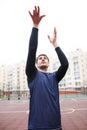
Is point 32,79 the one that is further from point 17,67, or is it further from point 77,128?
point 17,67

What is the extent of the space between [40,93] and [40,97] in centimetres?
5

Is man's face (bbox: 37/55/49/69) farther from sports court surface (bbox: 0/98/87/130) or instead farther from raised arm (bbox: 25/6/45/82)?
sports court surface (bbox: 0/98/87/130)

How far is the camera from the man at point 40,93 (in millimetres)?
2541

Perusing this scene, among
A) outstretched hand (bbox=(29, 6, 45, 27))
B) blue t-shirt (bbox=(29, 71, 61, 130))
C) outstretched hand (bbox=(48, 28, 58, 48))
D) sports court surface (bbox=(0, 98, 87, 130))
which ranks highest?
outstretched hand (bbox=(29, 6, 45, 27))

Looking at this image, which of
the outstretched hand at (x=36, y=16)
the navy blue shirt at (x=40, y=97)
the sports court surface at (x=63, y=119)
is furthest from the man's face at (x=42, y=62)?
the sports court surface at (x=63, y=119)

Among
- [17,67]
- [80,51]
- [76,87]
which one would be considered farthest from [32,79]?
[17,67]

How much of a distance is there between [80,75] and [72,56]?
732 centimetres

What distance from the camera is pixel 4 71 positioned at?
4045 inches

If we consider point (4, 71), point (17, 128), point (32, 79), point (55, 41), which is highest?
point (4, 71)

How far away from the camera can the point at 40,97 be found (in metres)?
2.61

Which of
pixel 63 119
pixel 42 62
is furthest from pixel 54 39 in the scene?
pixel 63 119

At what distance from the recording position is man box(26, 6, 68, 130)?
2541 millimetres

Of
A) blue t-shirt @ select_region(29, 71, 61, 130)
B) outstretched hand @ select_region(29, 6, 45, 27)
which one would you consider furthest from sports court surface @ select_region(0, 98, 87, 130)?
outstretched hand @ select_region(29, 6, 45, 27)

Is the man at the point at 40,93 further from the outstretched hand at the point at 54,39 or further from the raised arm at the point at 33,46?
the outstretched hand at the point at 54,39
